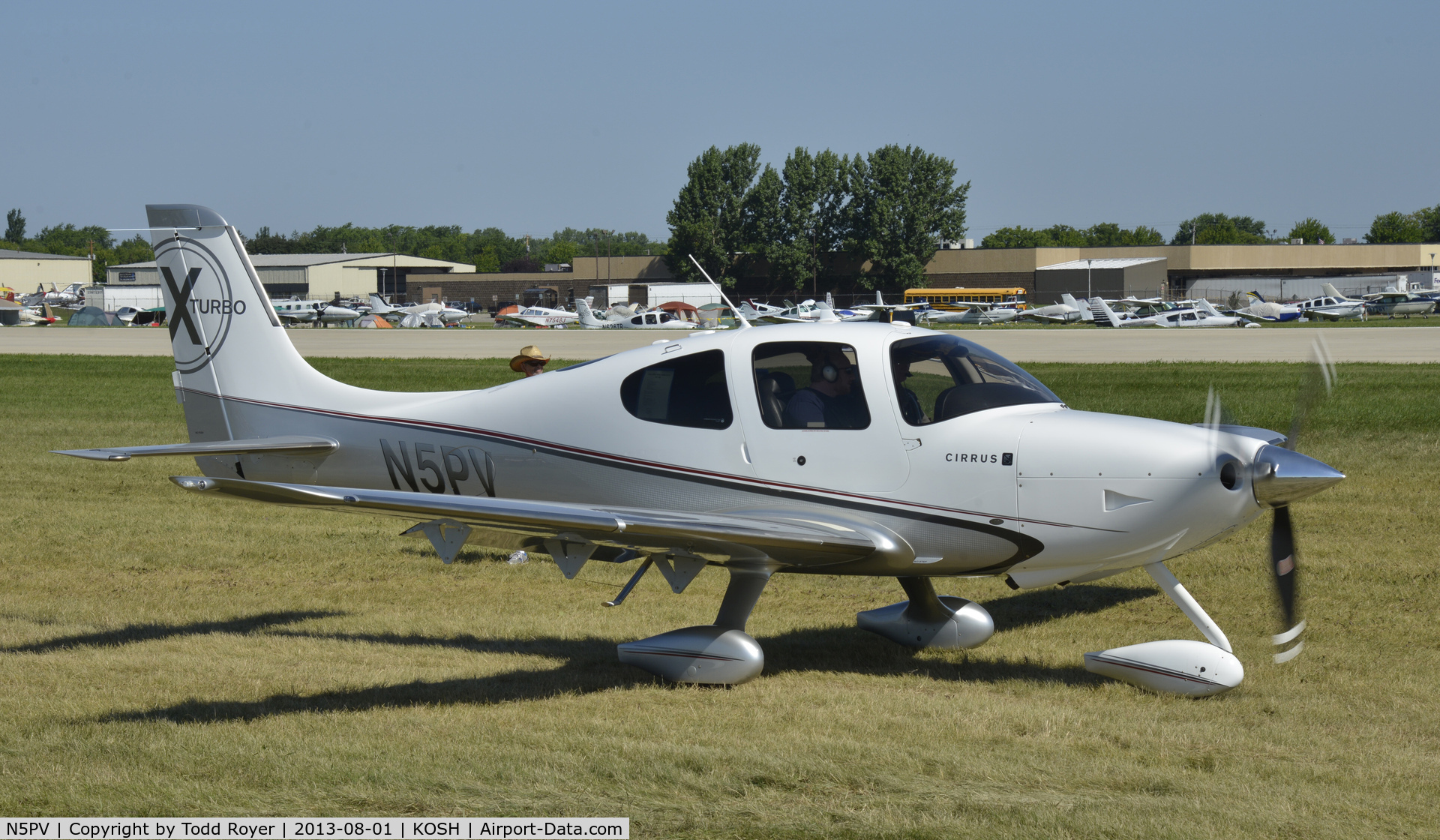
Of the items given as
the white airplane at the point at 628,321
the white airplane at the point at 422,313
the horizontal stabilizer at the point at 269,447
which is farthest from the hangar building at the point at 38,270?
the horizontal stabilizer at the point at 269,447

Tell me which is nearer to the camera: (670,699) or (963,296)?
(670,699)

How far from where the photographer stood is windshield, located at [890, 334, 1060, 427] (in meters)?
7.08

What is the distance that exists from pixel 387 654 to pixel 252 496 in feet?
9.10

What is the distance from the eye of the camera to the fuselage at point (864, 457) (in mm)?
6625

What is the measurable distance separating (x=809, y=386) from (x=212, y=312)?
16.3 ft

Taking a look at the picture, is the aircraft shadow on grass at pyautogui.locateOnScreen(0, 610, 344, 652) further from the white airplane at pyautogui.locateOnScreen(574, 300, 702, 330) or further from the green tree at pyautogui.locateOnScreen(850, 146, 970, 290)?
the green tree at pyautogui.locateOnScreen(850, 146, 970, 290)

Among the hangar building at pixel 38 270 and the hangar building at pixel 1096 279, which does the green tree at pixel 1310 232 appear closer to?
the hangar building at pixel 1096 279

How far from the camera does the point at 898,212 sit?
10606 cm

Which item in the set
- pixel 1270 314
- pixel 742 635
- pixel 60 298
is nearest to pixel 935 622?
pixel 742 635

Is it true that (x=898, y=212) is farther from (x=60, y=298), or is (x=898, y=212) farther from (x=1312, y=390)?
(x=1312, y=390)

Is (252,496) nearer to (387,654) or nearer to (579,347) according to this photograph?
(387,654)

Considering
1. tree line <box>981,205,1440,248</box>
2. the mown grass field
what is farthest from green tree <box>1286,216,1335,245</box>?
the mown grass field

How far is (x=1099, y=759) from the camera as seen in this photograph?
5875 millimetres

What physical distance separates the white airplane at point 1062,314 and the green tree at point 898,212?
102ft
